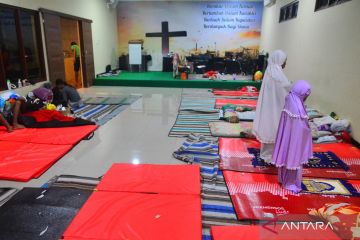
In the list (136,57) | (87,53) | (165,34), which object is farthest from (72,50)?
(165,34)

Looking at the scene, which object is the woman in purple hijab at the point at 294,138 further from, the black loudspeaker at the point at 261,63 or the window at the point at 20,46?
the black loudspeaker at the point at 261,63

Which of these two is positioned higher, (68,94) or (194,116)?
(68,94)

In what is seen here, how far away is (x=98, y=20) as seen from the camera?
30.6ft

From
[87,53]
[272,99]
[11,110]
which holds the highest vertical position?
[87,53]

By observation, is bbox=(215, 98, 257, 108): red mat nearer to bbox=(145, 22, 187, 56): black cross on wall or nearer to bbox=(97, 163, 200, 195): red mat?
bbox=(97, 163, 200, 195): red mat

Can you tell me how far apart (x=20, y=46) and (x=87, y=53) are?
2869 millimetres

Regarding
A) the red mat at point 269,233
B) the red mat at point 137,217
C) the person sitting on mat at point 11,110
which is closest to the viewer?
the red mat at point 269,233

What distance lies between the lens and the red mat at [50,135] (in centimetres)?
381

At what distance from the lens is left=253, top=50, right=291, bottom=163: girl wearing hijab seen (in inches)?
120

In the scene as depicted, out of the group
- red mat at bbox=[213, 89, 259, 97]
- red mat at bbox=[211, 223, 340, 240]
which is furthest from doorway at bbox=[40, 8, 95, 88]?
red mat at bbox=[211, 223, 340, 240]

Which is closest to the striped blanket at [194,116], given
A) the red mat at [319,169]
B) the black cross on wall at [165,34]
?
the red mat at [319,169]

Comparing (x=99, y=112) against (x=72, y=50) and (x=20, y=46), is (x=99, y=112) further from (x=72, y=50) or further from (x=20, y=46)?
(x=72, y=50)

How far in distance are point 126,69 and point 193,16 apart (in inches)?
135

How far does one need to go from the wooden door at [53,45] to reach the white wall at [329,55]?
19.3 ft
